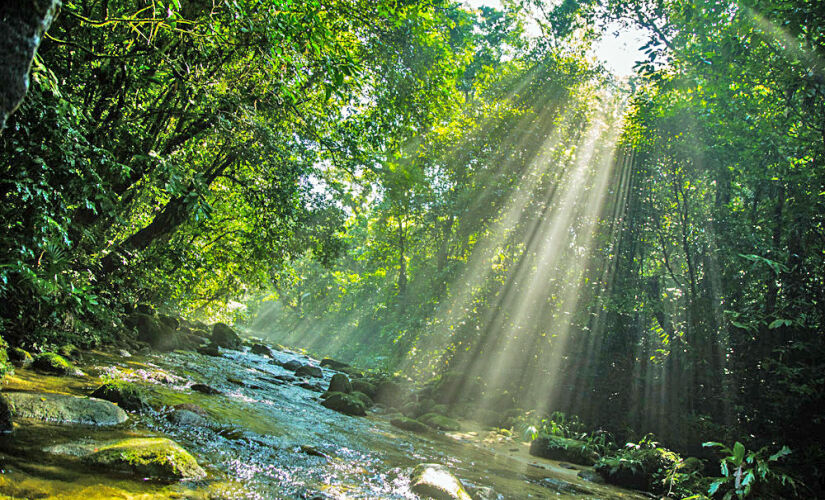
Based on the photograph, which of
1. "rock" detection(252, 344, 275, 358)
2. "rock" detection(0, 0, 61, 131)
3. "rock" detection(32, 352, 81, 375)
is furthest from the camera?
"rock" detection(252, 344, 275, 358)

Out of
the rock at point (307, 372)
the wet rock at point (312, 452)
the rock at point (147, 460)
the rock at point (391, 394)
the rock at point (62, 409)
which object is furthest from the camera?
the rock at point (307, 372)

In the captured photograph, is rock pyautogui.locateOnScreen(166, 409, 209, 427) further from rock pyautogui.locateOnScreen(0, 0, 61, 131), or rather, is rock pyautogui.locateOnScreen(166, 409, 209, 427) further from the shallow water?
rock pyautogui.locateOnScreen(0, 0, 61, 131)

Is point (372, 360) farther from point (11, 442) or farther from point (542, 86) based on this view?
point (11, 442)

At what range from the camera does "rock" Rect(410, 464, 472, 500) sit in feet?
14.8

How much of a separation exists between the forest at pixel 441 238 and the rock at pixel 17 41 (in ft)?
0.06

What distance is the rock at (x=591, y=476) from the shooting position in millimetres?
7246

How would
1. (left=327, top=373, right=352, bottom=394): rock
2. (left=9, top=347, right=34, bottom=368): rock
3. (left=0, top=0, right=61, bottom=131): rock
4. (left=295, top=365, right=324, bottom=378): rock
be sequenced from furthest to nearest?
(left=295, top=365, right=324, bottom=378): rock < (left=327, top=373, right=352, bottom=394): rock < (left=9, top=347, right=34, bottom=368): rock < (left=0, top=0, right=61, bottom=131): rock

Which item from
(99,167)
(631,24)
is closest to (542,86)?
(631,24)

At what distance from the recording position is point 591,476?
24.3ft

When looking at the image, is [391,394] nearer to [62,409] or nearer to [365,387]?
[365,387]

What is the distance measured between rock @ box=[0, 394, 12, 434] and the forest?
0.03 meters

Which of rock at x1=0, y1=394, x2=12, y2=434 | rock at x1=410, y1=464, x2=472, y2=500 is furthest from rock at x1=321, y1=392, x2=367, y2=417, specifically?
rock at x1=0, y1=394, x2=12, y2=434

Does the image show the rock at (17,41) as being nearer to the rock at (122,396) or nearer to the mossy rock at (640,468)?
the rock at (122,396)

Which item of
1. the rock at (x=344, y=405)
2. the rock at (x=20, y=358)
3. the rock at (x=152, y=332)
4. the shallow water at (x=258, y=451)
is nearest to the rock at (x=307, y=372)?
the rock at (x=152, y=332)
